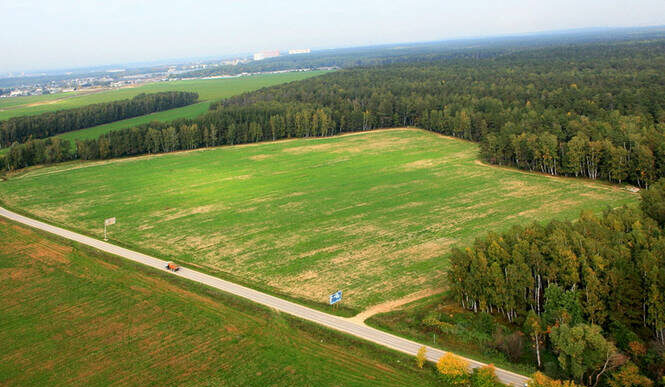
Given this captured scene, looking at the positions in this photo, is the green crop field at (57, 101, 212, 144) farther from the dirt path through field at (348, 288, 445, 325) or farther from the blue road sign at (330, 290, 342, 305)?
the dirt path through field at (348, 288, 445, 325)

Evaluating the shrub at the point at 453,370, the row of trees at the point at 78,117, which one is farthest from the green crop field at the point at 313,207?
the row of trees at the point at 78,117

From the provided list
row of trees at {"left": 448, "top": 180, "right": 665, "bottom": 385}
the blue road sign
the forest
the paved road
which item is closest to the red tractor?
the paved road

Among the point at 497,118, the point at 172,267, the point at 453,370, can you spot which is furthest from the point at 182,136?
the point at 453,370

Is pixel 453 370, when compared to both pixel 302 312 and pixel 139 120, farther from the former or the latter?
pixel 139 120

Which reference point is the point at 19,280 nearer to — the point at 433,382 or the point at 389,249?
the point at 389,249

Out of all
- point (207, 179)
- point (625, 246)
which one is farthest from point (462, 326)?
point (207, 179)
